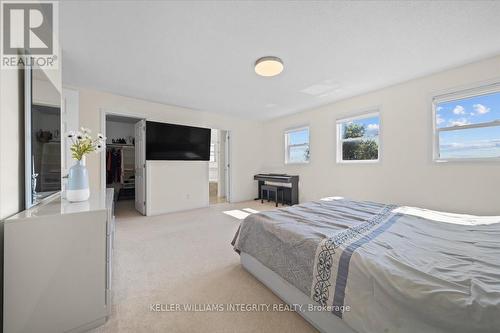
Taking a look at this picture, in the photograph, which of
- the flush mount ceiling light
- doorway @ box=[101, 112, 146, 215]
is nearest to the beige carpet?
the flush mount ceiling light

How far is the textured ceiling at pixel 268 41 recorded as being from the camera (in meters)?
1.71

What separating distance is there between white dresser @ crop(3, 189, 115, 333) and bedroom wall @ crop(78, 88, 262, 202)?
9.56ft

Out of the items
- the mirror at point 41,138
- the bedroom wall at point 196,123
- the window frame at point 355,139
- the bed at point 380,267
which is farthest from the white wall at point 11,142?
the window frame at point 355,139

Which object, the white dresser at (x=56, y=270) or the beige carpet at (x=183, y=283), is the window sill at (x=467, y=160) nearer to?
the beige carpet at (x=183, y=283)

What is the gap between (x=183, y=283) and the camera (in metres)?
1.80

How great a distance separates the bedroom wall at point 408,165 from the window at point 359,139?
15 centimetres

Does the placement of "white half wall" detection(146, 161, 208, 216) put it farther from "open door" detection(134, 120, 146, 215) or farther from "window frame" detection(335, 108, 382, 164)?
"window frame" detection(335, 108, 382, 164)

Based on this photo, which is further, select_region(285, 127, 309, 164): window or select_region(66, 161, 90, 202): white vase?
select_region(285, 127, 309, 164): window

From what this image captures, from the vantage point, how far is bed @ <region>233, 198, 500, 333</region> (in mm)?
816

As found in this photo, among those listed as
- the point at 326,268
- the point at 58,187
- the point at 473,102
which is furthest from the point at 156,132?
the point at 473,102

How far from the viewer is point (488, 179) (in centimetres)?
254

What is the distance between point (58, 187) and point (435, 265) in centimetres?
315

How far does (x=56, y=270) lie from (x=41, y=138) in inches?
44.0

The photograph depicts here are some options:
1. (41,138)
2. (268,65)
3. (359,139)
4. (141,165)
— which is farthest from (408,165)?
(141,165)
